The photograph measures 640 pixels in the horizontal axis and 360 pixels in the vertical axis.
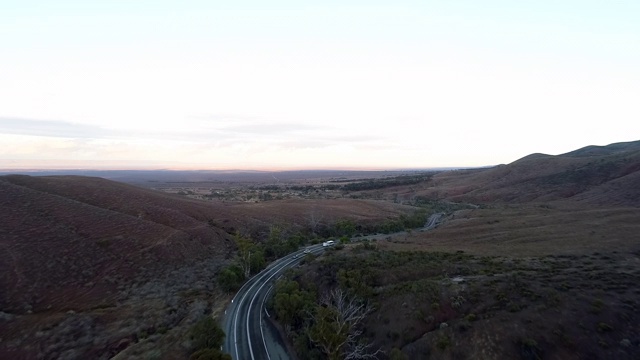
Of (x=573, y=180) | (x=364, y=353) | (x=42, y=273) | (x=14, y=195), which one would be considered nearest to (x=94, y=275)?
(x=42, y=273)

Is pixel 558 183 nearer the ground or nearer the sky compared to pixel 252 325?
nearer the sky

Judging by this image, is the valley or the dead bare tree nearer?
the valley

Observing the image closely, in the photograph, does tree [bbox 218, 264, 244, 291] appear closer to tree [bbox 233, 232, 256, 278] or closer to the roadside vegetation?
tree [bbox 233, 232, 256, 278]

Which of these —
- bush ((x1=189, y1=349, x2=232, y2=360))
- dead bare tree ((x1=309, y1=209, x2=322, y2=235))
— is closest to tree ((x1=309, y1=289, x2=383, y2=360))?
bush ((x1=189, y1=349, x2=232, y2=360))

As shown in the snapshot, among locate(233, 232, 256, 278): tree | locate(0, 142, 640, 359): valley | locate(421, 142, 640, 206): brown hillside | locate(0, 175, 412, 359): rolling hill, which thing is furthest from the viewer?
locate(421, 142, 640, 206): brown hillside

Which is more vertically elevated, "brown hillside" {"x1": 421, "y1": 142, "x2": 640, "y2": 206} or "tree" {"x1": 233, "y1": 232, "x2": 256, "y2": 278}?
"brown hillside" {"x1": 421, "y1": 142, "x2": 640, "y2": 206}

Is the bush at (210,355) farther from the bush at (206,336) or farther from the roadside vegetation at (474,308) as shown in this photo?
the roadside vegetation at (474,308)

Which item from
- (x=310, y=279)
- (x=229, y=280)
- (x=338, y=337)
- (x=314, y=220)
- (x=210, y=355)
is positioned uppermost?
(x=314, y=220)

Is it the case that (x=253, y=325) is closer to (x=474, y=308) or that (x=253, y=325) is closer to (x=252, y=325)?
(x=252, y=325)

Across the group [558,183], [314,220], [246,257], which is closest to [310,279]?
[246,257]

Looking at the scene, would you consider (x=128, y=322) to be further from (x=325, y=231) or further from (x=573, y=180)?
(x=573, y=180)
